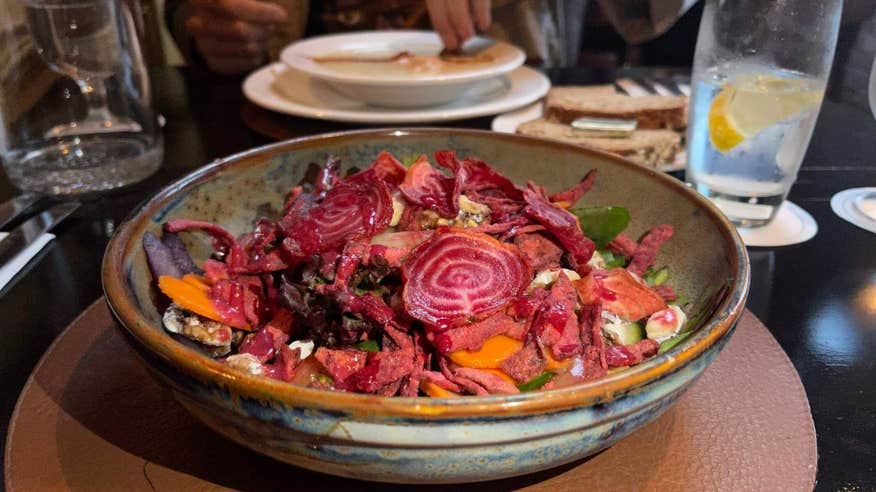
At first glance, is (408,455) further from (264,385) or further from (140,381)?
(140,381)

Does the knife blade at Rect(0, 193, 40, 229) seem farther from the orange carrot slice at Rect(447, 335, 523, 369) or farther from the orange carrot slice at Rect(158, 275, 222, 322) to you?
the orange carrot slice at Rect(447, 335, 523, 369)

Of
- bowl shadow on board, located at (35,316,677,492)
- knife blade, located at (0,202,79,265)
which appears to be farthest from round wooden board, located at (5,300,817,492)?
knife blade, located at (0,202,79,265)

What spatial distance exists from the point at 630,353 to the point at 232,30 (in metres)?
2.54

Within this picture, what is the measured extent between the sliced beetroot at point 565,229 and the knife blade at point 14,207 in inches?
49.7

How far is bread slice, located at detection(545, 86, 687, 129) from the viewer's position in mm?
2215

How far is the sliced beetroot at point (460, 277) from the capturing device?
873 mm

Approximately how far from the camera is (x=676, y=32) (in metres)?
4.44

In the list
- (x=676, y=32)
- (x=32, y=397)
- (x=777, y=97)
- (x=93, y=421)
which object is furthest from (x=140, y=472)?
(x=676, y=32)

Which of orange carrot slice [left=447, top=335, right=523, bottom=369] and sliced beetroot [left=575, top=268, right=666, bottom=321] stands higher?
orange carrot slice [left=447, top=335, right=523, bottom=369]

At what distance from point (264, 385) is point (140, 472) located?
0.31 m

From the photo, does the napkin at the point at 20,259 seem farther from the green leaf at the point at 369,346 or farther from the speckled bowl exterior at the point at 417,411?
the green leaf at the point at 369,346

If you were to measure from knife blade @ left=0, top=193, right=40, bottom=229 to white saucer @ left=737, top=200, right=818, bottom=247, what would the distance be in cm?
169

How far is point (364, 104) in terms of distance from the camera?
7.73 ft

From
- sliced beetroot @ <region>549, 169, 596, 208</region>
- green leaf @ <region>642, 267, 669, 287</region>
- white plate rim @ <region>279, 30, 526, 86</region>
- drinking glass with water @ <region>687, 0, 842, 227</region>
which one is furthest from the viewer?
white plate rim @ <region>279, 30, 526, 86</region>
